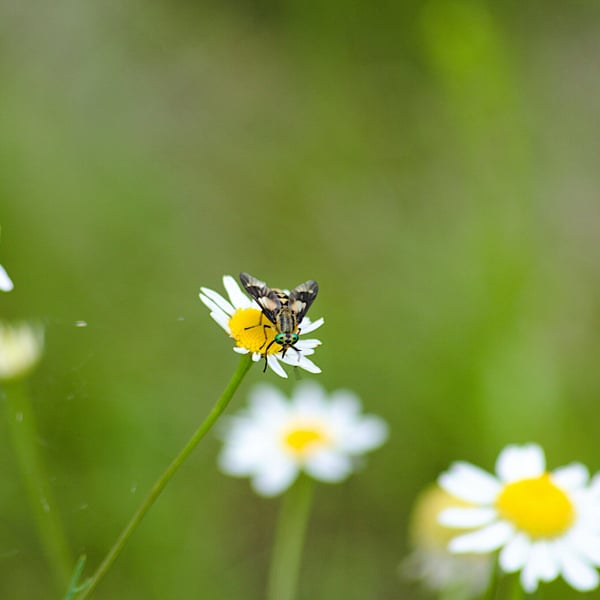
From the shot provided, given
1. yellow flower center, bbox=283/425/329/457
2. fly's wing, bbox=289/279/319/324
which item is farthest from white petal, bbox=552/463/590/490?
yellow flower center, bbox=283/425/329/457

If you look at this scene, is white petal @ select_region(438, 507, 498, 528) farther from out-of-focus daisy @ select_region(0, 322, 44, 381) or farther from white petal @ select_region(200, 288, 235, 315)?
out-of-focus daisy @ select_region(0, 322, 44, 381)

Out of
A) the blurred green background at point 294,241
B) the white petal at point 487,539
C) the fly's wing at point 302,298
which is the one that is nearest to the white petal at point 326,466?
the blurred green background at point 294,241

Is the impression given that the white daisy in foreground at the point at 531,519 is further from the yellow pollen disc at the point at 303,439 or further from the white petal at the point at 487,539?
the yellow pollen disc at the point at 303,439

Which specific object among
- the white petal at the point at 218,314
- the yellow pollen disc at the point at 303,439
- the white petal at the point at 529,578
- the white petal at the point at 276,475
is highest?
the yellow pollen disc at the point at 303,439

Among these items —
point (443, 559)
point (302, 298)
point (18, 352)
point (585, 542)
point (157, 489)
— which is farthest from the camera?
point (443, 559)

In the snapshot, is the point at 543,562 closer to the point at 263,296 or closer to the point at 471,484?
the point at 471,484

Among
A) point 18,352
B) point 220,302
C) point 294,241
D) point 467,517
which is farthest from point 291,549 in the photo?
point 294,241
